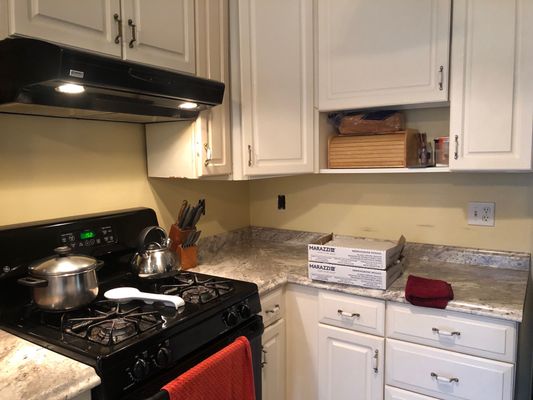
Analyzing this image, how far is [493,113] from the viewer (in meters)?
1.62

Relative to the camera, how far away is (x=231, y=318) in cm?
148

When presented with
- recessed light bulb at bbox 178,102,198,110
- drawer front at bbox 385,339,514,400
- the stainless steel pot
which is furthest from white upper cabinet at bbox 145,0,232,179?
drawer front at bbox 385,339,514,400

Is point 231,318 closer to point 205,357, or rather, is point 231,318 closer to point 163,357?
point 205,357

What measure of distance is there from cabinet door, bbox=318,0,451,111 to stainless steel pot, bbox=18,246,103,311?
124 cm

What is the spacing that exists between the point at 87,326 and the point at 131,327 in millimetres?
132

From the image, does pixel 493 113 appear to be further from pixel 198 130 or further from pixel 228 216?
pixel 228 216

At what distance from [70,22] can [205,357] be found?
112 centimetres

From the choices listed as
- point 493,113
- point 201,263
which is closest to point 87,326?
point 201,263

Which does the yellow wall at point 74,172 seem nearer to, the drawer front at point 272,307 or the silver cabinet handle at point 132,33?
the silver cabinet handle at point 132,33

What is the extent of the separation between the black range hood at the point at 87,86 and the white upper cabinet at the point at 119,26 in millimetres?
121

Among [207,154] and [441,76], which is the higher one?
[441,76]

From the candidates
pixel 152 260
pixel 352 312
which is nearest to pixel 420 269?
pixel 352 312

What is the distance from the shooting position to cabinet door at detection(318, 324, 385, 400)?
1713mm

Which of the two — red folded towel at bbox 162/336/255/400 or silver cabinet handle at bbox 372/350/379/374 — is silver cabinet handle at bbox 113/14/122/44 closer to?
red folded towel at bbox 162/336/255/400
